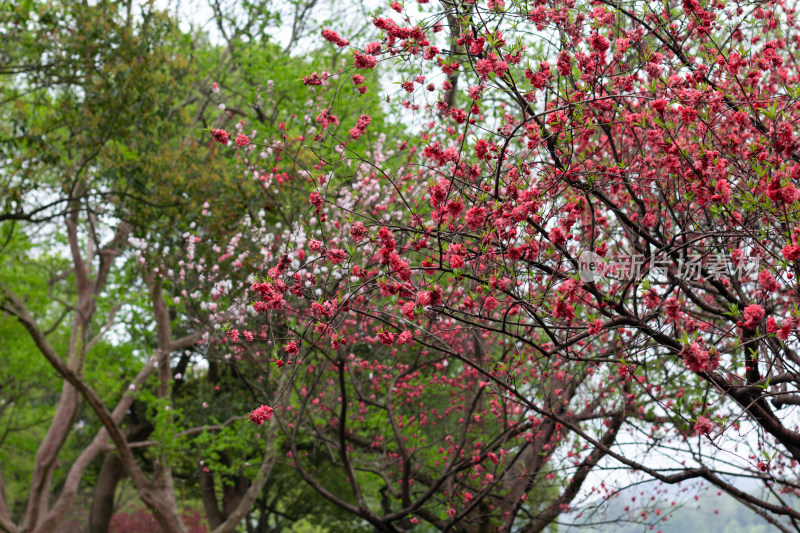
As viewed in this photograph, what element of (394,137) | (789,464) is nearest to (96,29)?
(394,137)

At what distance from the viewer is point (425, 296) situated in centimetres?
328

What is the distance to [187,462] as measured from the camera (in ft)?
65.1

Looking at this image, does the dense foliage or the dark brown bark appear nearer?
the dense foliage

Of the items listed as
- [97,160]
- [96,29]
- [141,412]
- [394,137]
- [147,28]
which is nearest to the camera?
[96,29]

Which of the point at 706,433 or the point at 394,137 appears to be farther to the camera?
the point at 394,137

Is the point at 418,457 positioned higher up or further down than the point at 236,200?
further down

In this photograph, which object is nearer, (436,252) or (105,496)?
(436,252)

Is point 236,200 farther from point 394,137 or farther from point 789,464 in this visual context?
point 789,464

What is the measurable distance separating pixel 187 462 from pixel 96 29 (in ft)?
46.7

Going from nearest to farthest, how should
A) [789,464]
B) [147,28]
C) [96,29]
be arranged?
[789,464], [96,29], [147,28]

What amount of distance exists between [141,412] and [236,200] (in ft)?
38.8

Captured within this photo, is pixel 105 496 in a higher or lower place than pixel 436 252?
higher

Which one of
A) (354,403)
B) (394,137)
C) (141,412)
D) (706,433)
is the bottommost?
(706,433)

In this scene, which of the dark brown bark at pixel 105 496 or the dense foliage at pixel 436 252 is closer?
the dense foliage at pixel 436 252
